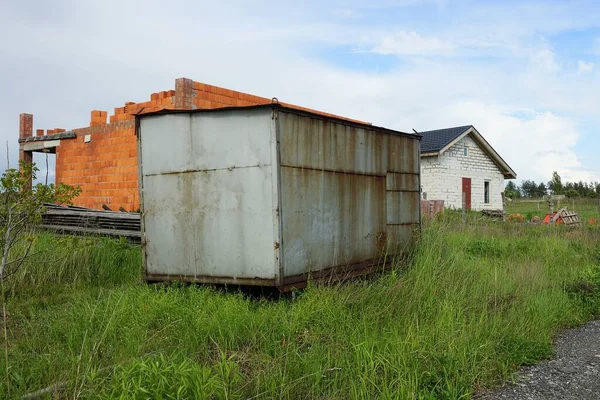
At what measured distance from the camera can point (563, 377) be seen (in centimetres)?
444

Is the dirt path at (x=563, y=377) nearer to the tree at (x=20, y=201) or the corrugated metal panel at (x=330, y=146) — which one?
the corrugated metal panel at (x=330, y=146)

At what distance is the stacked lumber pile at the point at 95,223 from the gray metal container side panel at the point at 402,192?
5.06 m

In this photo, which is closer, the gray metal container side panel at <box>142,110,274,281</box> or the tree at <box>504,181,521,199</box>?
the gray metal container side panel at <box>142,110,274,281</box>

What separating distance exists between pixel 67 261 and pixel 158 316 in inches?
120

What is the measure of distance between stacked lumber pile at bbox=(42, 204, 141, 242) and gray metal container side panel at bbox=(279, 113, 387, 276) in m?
4.84

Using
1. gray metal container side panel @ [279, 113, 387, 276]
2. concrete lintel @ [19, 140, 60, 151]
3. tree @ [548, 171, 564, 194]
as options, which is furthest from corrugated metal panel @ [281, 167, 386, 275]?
tree @ [548, 171, 564, 194]

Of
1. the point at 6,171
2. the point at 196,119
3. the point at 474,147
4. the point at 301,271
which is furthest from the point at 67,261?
the point at 474,147

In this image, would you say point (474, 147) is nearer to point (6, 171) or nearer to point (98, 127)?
point (98, 127)

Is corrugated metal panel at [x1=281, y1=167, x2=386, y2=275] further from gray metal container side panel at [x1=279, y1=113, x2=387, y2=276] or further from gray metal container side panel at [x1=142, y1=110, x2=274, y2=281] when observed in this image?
gray metal container side panel at [x1=142, y1=110, x2=274, y2=281]

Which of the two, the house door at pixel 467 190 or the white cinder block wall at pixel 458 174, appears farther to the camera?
the house door at pixel 467 190

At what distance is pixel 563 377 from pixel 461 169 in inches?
803

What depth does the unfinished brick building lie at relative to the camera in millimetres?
11719

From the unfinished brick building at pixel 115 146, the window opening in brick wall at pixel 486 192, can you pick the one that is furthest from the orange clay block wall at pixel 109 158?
the window opening in brick wall at pixel 486 192

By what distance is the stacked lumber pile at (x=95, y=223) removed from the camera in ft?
33.0
